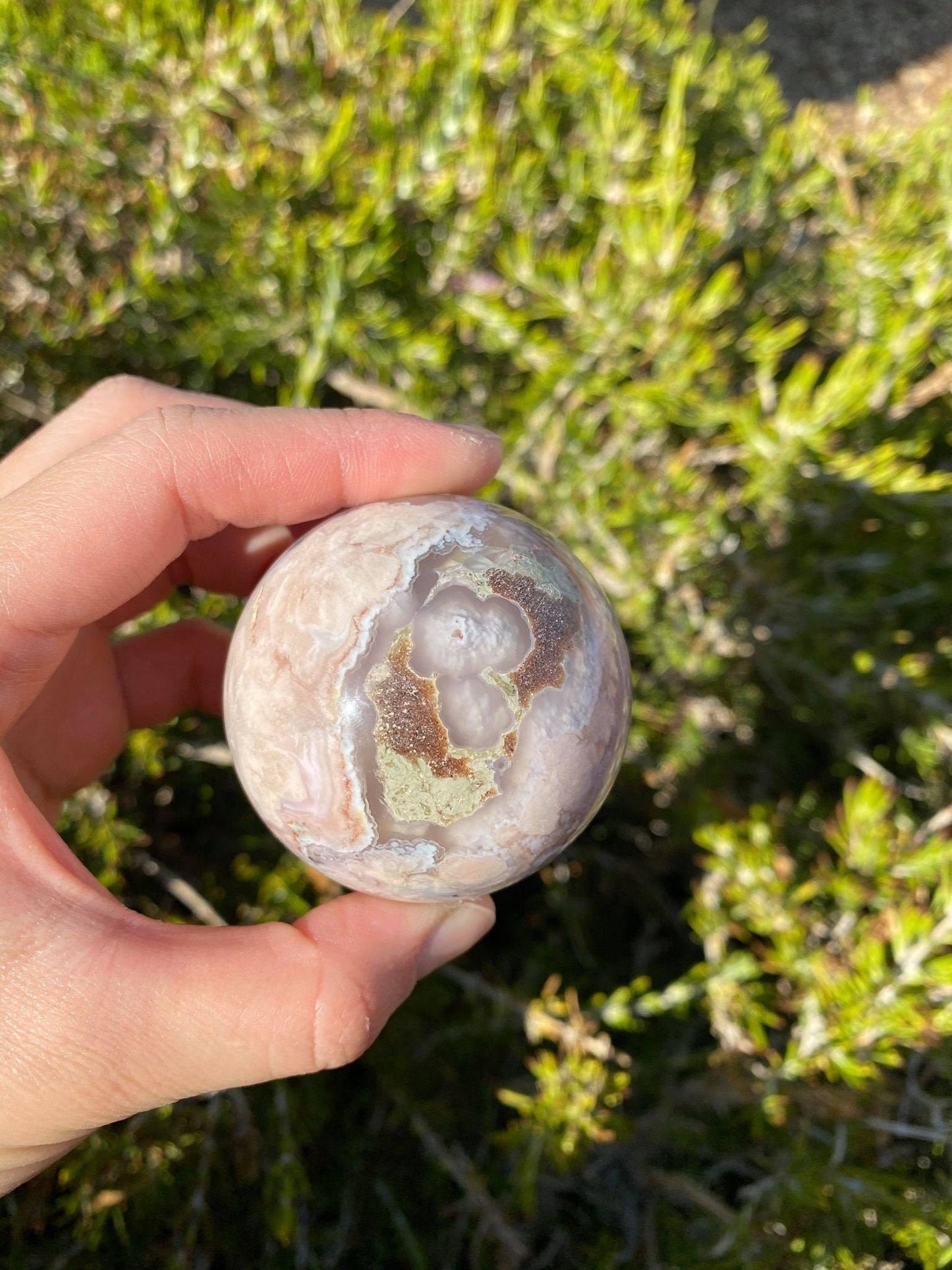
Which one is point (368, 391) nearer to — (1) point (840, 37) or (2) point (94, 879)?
(2) point (94, 879)

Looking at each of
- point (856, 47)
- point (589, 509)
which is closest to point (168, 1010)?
point (589, 509)

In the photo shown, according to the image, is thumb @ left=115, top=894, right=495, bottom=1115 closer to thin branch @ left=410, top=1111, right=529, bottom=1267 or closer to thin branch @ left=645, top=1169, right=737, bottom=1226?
thin branch @ left=410, top=1111, right=529, bottom=1267

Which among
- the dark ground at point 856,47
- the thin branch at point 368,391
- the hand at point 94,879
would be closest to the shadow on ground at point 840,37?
the dark ground at point 856,47

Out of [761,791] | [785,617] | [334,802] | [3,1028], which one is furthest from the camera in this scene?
[761,791]

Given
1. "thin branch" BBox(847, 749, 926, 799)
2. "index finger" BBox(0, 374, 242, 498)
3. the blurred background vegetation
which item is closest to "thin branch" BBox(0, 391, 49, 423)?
the blurred background vegetation

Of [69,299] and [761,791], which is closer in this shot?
[69,299]

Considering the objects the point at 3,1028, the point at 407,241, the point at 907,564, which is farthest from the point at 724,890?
the point at 407,241

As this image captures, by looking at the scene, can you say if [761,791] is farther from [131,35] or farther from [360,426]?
[131,35]
